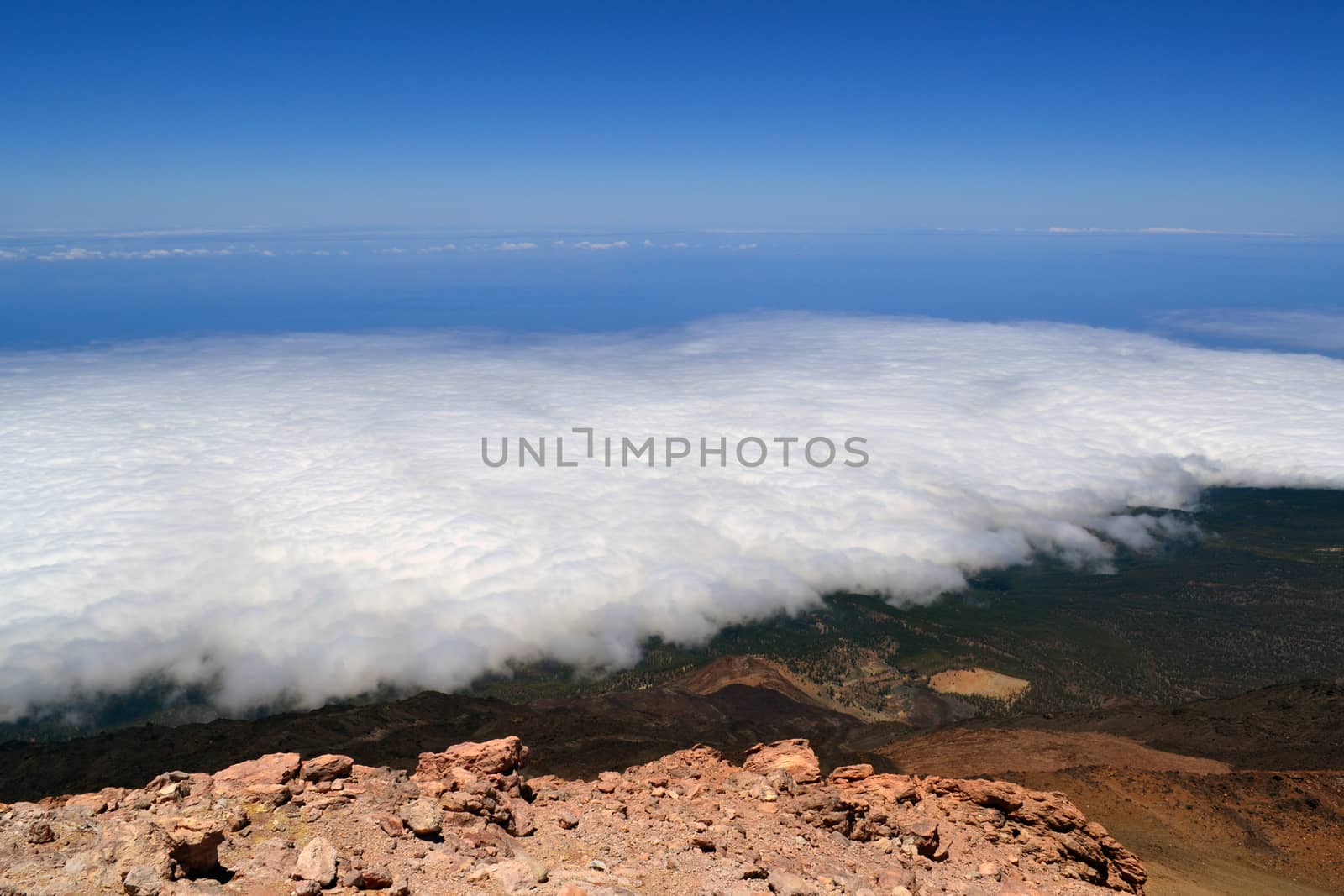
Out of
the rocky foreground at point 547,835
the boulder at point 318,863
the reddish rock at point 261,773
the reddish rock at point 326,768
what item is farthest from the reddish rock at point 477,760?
the boulder at point 318,863

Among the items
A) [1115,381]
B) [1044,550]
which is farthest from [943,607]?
[1115,381]

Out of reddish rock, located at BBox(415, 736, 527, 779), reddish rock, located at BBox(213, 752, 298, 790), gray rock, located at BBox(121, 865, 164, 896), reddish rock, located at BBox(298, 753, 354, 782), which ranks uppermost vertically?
gray rock, located at BBox(121, 865, 164, 896)

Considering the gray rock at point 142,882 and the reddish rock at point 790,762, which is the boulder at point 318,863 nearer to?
the gray rock at point 142,882

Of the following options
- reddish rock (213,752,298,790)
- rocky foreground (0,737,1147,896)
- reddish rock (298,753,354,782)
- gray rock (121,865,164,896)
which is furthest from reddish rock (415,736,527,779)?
gray rock (121,865,164,896)

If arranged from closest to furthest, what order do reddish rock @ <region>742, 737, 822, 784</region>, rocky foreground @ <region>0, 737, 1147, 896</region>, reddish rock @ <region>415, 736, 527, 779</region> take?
1. rocky foreground @ <region>0, 737, 1147, 896</region>
2. reddish rock @ <region>415, 736, 527, 779</region>
3. reddish rock @ <region>742, 737, 822, 784</region>

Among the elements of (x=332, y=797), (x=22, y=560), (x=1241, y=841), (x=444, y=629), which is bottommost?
(x=444, y=629)

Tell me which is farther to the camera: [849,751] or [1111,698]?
[1111,698]

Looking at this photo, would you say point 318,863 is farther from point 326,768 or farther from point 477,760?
point 477,760

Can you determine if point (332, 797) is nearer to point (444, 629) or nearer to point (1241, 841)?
point (1241, 841)

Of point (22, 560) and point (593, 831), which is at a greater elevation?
point (593, 831)

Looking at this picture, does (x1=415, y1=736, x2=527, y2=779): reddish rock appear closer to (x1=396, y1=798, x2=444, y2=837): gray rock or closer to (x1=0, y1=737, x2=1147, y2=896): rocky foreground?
(x1=0, y1=737, x2=1147, y2=896): rocky foreground
